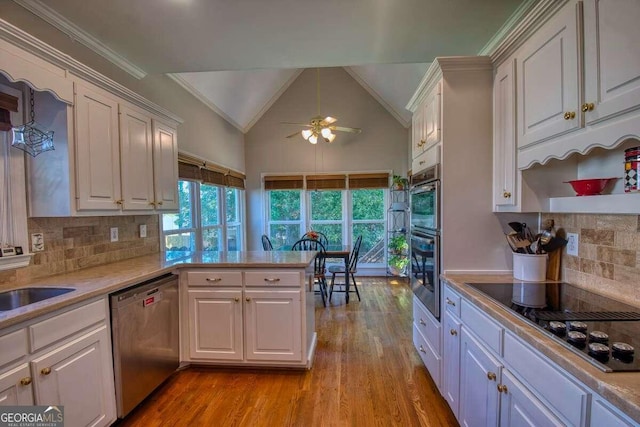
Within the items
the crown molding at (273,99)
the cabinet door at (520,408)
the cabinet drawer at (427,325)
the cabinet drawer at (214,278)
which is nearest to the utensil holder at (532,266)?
the cabinet drawer at (427,325)

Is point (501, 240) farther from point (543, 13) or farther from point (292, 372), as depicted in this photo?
point (292, 372)

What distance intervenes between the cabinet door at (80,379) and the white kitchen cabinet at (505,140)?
2481mm

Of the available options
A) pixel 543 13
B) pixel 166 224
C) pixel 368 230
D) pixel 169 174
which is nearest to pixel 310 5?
pixel 543 13

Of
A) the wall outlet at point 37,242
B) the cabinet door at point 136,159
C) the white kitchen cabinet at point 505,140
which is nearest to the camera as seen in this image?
the white kitchen cabinet at point 505,140

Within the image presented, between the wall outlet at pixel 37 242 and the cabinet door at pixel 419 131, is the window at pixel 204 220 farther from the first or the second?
the cabinet door at pixel 419 131

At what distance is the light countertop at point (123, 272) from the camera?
1.34 meters

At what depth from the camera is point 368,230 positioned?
577 centimetres

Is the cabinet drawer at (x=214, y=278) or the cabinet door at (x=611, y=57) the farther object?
the cabinet drawer at (x=214, y=278)

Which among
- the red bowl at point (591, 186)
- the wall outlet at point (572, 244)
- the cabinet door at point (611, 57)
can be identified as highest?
the cabinet door at point (611, 57)

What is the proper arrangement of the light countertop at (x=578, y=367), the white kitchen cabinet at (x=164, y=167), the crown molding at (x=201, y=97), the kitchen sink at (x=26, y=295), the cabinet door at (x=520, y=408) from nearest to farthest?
the light countertop at (x=578, y=367) → the cabinet door at (x=520, y=408) → the kitchen sink at (x=26, y=295) → the white kitchen cabinet at (x=164, y=167) → the crown molding at (x=201, y=97)

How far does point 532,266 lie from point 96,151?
112 inches

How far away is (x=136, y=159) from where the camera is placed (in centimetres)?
233

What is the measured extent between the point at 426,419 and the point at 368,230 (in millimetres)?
4032

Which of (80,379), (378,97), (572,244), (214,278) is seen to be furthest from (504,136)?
(378,97)
